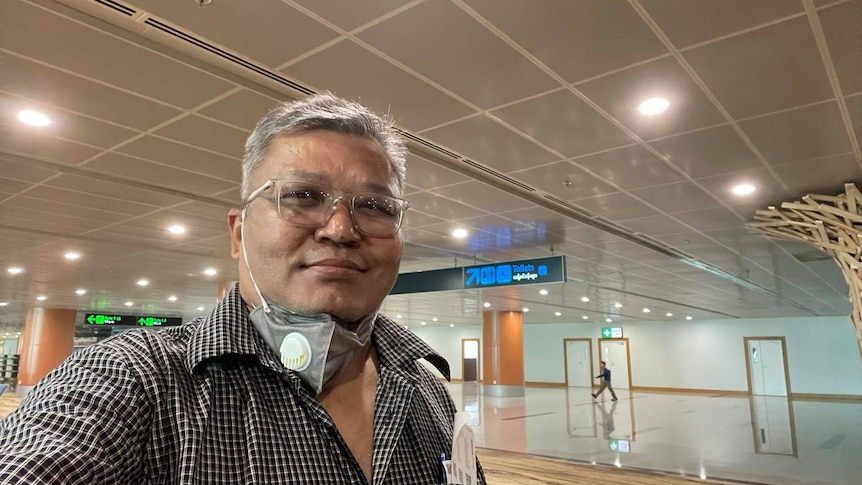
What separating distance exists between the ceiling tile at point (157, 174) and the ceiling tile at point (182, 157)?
156 millimetres

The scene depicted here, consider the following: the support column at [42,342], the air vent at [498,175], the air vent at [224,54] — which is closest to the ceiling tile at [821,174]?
the air vent at [498,175]

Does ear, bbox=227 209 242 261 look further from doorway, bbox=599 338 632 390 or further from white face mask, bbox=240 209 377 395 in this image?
doorway, bbox=599 338 632 390

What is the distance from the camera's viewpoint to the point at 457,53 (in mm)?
3443

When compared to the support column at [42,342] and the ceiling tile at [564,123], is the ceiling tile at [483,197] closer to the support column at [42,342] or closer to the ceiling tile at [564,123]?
the ceiling tile at [564,123]

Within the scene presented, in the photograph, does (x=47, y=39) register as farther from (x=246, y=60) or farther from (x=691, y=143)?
(x=691, y=143)

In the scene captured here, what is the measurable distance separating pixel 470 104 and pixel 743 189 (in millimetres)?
3811

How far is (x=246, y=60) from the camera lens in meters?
3.52

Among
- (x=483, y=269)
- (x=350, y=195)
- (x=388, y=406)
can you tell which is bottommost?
Answer: (x=388, y=406)

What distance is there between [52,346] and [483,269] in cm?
1824

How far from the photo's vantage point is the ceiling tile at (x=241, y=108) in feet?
13.1

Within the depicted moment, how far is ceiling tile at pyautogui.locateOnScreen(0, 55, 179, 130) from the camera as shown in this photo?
11.8 feet

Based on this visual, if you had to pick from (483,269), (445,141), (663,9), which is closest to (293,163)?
(663,9)

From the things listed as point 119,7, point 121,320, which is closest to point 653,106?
point 119,7

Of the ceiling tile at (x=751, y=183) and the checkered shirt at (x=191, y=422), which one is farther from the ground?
the ceiling tile at (x=751, y=183)
